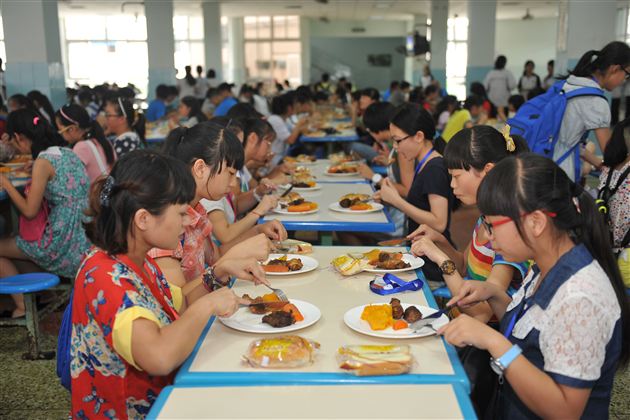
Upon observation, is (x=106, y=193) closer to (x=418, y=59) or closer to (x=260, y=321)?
(x=260, y=321)

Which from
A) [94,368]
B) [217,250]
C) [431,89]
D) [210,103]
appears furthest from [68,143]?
[431,89]

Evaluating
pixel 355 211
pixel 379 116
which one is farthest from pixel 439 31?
pixel 355 211

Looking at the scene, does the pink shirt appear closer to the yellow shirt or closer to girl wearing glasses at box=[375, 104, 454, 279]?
girl wearing glasses at box=[375, 104, 454, 279]

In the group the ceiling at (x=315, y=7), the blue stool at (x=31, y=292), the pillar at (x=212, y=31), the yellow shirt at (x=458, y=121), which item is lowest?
the blue stool at (x=31, y=292)

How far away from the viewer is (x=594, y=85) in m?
4.04

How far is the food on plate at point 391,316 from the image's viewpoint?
1.75m

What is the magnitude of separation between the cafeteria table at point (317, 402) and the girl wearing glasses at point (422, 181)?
1.73 m

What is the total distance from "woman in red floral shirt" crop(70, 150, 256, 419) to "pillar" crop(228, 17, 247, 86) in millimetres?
21539

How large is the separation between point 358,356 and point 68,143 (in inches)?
145

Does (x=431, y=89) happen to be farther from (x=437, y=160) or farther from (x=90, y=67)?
(x=90, y=67)

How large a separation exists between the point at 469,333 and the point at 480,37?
1264cm

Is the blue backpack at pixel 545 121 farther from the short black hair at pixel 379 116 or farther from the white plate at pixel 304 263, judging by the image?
the white plate at pixel 304 263

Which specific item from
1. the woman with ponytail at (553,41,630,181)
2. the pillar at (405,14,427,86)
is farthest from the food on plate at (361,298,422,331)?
the pillar at (405,14,427,86)

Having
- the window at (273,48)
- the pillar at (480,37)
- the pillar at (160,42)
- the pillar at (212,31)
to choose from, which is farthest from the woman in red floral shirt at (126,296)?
the window at (273,48)
